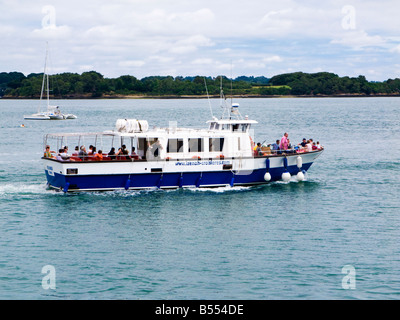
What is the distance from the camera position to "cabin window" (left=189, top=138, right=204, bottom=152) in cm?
3975

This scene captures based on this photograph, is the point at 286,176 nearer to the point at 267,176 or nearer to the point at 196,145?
the point at 267,176

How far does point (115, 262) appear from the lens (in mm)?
26344

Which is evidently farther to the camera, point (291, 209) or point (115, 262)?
point (291, 209)

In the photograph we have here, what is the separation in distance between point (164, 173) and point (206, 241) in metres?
10.3

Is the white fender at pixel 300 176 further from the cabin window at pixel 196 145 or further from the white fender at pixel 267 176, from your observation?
the cabin window at pixel 196 145

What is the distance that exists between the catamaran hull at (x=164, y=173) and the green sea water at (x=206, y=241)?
1.91 feet

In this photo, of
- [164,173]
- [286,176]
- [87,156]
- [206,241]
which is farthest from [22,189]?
[286,176]

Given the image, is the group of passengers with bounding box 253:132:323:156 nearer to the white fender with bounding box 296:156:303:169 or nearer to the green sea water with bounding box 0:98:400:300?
the white fender with bounding box 296:156:303:169

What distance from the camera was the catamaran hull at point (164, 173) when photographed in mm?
37531

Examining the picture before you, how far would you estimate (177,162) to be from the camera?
38.9m

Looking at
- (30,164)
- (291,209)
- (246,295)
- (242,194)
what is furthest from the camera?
(30,164)
